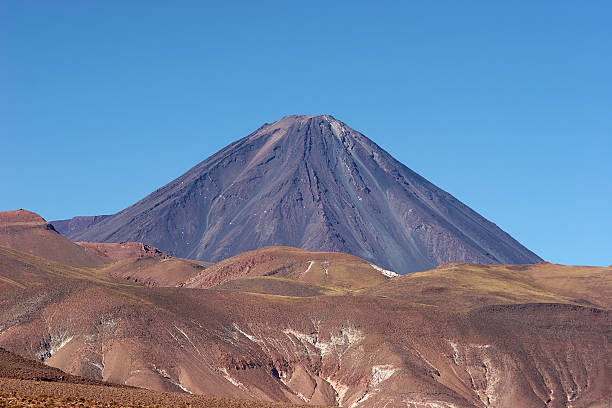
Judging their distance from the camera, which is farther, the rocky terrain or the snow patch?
the snow patch

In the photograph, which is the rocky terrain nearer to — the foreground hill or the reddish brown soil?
the foreground hill

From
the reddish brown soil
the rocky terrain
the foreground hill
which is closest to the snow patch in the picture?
the rocky terrain

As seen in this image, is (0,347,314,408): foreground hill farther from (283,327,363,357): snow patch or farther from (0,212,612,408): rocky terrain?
(283,327,363,357): snow patch

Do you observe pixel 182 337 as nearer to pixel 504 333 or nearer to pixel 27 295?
pixel 27 295

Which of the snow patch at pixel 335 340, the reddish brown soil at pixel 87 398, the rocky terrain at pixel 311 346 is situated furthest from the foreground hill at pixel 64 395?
the snow patch at pixel 335 340

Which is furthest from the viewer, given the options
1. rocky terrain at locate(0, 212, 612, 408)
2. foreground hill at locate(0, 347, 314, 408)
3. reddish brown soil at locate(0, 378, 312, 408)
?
rocky terrain at locate(0, 212, 612, 408)

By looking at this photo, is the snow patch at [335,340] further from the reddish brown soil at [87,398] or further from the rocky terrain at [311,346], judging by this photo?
the reddish brown soil at [87,398]

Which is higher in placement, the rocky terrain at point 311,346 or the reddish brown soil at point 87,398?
the rocky terrain at point 311,346

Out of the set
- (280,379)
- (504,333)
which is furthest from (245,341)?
(504,333)

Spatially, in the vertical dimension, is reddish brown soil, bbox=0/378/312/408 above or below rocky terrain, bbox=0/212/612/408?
below

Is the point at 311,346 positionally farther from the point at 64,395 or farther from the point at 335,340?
the point at 64,395

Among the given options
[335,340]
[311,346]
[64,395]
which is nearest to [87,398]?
[64,395]

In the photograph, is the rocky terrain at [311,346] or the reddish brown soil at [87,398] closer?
the reddish brown soil at [87,398]

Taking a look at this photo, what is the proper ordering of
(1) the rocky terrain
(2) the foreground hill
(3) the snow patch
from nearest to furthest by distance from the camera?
(2) the foreground hill → (1) the rocky terrain → (3) the snow patch
